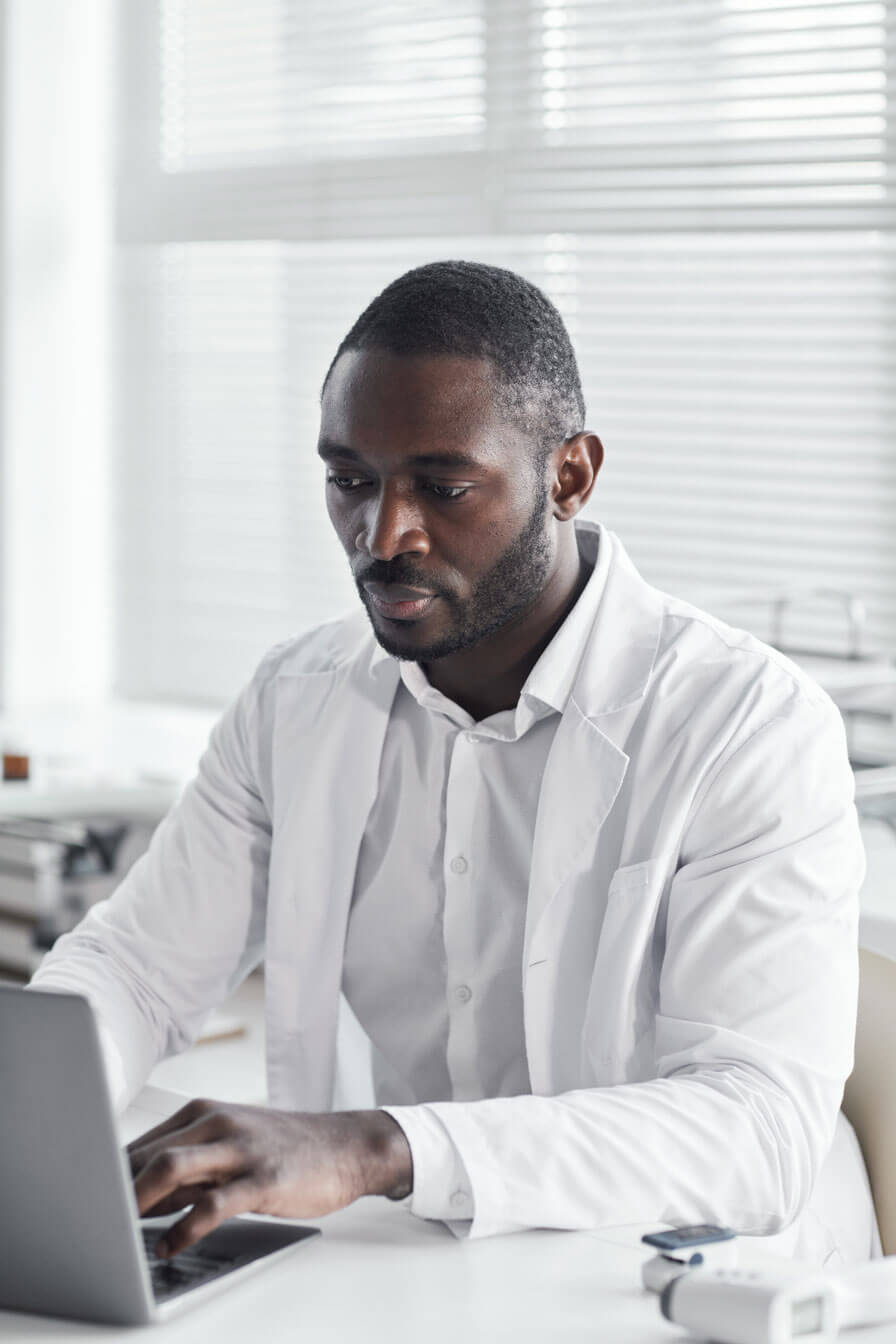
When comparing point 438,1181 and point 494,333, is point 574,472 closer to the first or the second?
point 494,333

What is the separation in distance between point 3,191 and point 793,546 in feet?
5.81

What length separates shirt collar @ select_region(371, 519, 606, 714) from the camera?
4.85ft

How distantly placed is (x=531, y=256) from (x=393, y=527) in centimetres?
145

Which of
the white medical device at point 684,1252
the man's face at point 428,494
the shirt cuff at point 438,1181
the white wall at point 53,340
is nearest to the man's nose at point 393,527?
the man's face at point 428,494

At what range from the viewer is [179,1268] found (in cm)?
106

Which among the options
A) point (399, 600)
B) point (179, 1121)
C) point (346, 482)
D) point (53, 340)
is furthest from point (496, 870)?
point (53, 340)

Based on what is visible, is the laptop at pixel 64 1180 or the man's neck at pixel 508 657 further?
the man's neck at pixel 508 657

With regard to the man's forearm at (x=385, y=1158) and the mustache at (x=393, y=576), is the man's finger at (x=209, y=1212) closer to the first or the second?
the man's forearm at (x=385, y=1158)

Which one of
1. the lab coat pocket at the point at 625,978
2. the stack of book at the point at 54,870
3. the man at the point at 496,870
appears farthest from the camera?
the stack of book at the point at 54,870

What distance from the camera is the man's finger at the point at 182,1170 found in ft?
3.32

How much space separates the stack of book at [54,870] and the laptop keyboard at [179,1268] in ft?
4.86

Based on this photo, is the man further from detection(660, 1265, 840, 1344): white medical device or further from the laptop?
detection(660, 1265, 840, 1344): white medical device

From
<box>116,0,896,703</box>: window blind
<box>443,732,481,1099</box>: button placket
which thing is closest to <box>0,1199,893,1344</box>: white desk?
<box>443,732,481,1099</box>: button placket

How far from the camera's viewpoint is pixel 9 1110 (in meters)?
0.96
